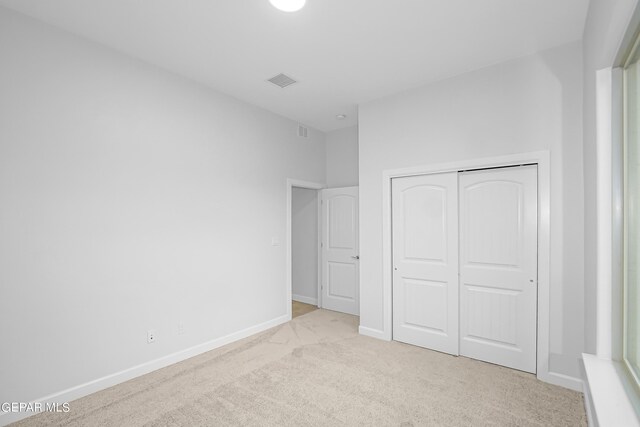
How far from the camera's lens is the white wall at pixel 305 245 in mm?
5207

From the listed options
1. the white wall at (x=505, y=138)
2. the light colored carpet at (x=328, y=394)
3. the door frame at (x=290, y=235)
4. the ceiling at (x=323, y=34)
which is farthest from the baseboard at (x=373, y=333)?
the ceiling at (x=323, y=34)

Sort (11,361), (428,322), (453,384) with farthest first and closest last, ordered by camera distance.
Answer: (428,322), (453,384), (11,361)

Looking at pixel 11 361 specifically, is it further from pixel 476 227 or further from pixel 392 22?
pixel 476 227

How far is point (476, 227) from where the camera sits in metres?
3.09

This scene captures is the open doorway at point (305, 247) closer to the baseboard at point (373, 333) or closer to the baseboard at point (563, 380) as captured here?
the baseboard at point (373, 333)

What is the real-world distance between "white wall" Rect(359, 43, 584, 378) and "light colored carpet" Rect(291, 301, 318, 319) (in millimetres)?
1254

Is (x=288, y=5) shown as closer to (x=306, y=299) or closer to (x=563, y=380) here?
(x=563, y=380)

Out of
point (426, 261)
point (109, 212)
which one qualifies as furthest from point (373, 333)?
point (109, 212)

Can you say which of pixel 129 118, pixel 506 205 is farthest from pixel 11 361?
pixel 506 205

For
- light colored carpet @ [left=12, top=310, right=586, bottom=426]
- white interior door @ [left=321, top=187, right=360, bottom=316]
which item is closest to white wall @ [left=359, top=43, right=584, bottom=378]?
light colored carpet @ [left=12, top=310, right=586, bottom=426]

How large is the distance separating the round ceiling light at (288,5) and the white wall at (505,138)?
177 centimetres

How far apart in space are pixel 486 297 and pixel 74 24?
4.21 metres

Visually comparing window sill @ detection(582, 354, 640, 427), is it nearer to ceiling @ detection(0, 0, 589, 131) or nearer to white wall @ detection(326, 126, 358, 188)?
ceiling @ detection(0, 0, 589, 131)

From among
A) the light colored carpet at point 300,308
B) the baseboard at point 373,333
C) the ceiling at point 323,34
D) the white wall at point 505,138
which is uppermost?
the ceiling at point 323,34
